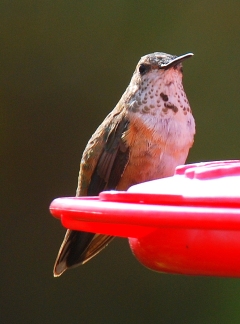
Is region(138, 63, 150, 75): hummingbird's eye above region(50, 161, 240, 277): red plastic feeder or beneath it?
above

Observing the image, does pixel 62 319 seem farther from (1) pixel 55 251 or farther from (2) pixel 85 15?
(2) pixel 85 15

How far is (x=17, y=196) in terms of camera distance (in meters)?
4.68

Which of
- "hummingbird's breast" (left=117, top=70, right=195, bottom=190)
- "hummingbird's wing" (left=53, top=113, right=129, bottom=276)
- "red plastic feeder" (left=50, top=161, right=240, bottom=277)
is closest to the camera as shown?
"red plastic feeder" (left=50, top=161, right=240, bottom=277)

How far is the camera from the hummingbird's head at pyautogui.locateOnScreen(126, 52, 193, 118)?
268cm

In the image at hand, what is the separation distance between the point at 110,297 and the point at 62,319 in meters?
0.38

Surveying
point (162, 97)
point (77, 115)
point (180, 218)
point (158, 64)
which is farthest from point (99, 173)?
point (77, 115)

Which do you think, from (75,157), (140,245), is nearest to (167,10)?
(75,157)

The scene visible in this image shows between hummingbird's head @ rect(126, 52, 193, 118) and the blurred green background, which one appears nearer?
hummingbird's head @ rect(126, 52, 193, 118)

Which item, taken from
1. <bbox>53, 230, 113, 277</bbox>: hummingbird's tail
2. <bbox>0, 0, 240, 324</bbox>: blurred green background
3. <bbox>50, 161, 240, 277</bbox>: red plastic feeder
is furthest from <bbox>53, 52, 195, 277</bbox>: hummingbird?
<bbox>0, 0, 240, 324</bbox>: blurred green background

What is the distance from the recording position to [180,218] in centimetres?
115

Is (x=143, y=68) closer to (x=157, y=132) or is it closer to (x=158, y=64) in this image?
(x=158, y=64)

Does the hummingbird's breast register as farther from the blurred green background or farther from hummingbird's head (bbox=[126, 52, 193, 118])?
the blurred green background

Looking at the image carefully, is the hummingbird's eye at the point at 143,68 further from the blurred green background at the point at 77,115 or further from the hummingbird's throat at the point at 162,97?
the blurred green background at the point at 77,115

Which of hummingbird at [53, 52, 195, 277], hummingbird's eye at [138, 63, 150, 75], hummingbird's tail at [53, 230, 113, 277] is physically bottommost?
hummingbird's tail at [53, 230, 113, 277]
